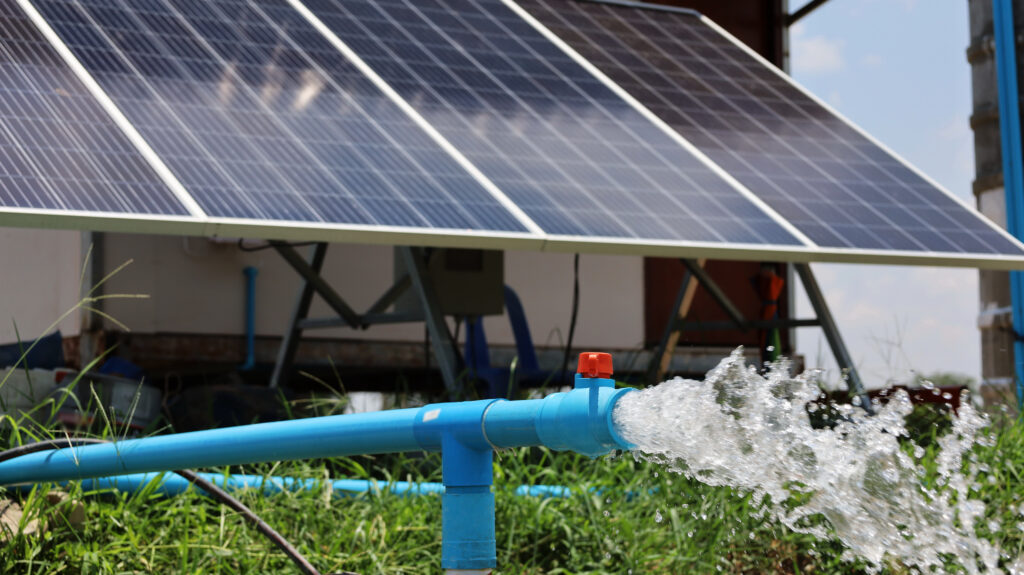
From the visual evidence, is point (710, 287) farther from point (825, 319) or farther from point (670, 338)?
point (825, 319)

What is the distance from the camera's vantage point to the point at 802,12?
9.97 metres

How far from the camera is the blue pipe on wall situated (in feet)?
6.20

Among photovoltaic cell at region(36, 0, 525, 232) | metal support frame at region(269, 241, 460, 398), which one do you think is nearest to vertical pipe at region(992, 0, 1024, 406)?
metal support frame at region(269, 241, 460, 398)

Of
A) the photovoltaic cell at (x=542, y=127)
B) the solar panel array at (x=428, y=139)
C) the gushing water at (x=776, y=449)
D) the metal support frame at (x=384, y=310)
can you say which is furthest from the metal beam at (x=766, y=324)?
the gushing water at (x=776, y=449)

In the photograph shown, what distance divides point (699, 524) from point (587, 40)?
10.1 ft

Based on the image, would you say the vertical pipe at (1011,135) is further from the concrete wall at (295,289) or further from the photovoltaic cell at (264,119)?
the photovoltaic cell at (264,119)

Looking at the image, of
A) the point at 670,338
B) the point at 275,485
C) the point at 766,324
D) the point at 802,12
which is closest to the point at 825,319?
the point at 766,324

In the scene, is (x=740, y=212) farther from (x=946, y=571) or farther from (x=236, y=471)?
(x=236, y=471)

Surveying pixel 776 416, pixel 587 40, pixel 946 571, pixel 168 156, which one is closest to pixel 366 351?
pixel 587 40

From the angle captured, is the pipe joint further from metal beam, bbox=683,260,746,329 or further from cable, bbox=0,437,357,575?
metal beam, bbox=683,260,746,329

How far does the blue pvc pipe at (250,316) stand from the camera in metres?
8.09

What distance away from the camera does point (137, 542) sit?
3.40m

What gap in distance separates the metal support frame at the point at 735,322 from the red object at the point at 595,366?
3545 mm

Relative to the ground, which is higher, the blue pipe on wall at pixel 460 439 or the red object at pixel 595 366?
the red object at pixel 595 366
